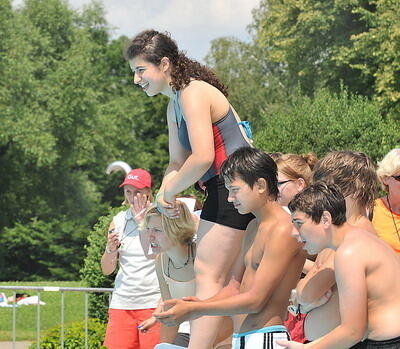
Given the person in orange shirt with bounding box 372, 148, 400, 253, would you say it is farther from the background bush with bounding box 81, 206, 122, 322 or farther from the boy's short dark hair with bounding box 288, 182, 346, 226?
the background bush with bounding box 81, 206, 122, 322

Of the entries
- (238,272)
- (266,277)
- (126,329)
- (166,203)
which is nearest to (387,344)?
(266,277)

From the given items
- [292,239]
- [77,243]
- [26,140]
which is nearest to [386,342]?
[292,239]

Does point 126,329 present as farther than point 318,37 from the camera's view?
No

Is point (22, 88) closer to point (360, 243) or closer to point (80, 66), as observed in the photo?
point (80, 66)

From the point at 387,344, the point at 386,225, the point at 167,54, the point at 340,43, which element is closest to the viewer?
the point at 387,344

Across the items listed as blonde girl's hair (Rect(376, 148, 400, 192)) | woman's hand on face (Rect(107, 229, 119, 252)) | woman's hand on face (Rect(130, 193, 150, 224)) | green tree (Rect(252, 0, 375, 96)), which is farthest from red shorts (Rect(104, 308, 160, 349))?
green tree (Rect(252, 0, 375, 96))

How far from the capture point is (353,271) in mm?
3510

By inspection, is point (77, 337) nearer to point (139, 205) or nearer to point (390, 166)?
point (139, 205)

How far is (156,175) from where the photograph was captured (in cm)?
4691

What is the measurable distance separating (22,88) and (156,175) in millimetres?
11056

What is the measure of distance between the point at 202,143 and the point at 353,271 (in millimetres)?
1056

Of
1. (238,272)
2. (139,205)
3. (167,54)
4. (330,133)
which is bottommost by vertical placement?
(238,272)

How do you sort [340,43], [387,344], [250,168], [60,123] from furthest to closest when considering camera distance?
[60,123] → [340,43] → [250,168] → [387,344]

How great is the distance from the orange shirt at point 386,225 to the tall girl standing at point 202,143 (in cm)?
146
